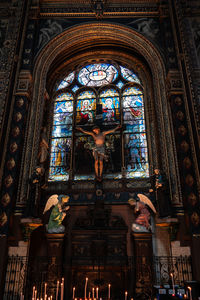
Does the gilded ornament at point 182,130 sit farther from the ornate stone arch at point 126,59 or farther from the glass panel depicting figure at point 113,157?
the glass panel depicting figure at point 113,157

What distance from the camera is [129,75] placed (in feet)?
43.7

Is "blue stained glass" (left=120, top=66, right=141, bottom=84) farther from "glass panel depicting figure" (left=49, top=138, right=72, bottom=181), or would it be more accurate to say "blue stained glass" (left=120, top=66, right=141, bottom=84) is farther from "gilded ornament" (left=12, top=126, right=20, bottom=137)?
"gilded ornament" (left=12, top=126, right=20, bottom=137)

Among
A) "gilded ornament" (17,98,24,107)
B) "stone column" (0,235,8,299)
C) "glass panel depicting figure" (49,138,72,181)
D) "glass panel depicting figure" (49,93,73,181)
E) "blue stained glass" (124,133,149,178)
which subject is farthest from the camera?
"glass panel depicting figure" (49,93,73,181)

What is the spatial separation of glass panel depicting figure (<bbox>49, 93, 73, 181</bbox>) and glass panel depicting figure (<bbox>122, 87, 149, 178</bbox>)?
2391mm

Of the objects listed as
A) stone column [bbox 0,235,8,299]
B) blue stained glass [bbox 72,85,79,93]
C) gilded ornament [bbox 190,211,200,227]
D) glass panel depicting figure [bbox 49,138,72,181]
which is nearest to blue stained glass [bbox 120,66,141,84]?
blue stained glass [bbox 72,85,79,93]

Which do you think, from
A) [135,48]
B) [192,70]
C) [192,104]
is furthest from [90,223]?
[135,48]

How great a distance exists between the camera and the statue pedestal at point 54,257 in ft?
27.5

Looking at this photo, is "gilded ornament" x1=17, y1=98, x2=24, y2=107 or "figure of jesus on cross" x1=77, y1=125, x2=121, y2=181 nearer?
"figure of jesus on cross" x1=77, y1=125, x2=121, y2=181

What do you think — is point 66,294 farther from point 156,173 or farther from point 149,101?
point 149,101

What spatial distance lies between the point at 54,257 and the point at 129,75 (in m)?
8.65

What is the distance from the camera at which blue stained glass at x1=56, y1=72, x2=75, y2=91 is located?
1336 centimetres

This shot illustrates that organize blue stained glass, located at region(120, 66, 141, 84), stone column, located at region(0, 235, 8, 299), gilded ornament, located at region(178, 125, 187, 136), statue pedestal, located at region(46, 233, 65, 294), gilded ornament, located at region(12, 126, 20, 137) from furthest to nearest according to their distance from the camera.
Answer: blue stained glass, located at region(120, 66, 141, 84) → gilded ornament, located at region(12, 126, 20, 137) → gilded ornament, located at region(178, 125, 187, 136) → statue pedestal, located at region(46, 233, 65, 294) → stone column, located at region(0, 235, 8, 299)

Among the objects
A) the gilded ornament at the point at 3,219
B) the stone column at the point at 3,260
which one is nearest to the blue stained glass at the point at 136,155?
the gilded ornament at the point at 3,219

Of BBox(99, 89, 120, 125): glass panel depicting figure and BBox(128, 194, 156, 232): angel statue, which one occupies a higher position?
BBox(99, 89, 120, 125): glass panel depicting figure
